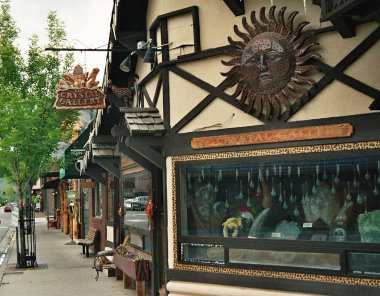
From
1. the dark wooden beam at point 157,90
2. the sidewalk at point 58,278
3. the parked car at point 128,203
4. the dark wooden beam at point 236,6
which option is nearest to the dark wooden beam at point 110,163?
the parked car at point 128,203

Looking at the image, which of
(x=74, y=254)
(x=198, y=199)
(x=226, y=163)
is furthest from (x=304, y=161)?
(x=74, y=254)

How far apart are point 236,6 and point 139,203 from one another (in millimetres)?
5168

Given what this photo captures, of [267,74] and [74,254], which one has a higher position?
[267,74]

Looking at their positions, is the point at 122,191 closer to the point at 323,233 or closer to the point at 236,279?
the point at 236,279

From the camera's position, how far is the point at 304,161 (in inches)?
312

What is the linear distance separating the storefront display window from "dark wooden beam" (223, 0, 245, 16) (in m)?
2.19

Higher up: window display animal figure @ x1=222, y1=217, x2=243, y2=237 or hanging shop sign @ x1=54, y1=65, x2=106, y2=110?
hanging shop sign @ x1=54, y1=65, x2=106, y2=110

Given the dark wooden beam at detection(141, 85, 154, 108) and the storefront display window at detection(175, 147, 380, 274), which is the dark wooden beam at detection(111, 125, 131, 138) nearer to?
the dark wooden beam at detection(141, 85, 154, 108)

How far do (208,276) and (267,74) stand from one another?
3179mm

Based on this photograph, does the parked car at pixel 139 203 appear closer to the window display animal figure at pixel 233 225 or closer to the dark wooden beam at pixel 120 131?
the dark wooden beam at pixel 120 131

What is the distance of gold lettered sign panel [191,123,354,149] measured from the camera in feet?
24.5

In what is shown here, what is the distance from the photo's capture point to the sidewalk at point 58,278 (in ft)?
44.5

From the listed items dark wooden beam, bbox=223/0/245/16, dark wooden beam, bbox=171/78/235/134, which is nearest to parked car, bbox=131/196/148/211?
dark wooden beam, bbox=171/78/235/134

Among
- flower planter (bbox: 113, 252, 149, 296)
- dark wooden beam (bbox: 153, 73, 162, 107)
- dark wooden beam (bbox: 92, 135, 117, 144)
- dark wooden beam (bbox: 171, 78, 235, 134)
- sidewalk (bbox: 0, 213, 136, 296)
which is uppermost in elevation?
dark wooden beam (bbox: 153, 73, 162, 107)
